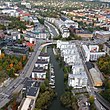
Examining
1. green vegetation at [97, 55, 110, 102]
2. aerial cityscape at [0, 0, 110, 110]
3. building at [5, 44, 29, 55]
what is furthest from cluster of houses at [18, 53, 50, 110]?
green vegetation at [97, 55, 110, 102]

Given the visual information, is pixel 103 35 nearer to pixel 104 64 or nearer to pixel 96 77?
pixel 104 64

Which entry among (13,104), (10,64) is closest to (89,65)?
(10,64)

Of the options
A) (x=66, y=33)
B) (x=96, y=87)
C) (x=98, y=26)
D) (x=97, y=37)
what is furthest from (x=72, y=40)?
(x=96, y=87)

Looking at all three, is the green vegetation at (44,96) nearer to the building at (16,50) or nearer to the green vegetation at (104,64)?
the green vegetation at (104,64)

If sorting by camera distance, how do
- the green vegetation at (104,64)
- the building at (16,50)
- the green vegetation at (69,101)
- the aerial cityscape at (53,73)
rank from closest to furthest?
the green vegetation at (69,101) → the aerial cityscape at (53,73) → the green vegetation at (104,64) → the building at (16,50)

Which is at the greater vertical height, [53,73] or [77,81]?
[77,81]

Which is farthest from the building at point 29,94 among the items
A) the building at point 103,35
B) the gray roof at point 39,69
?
the building at point 103,35
